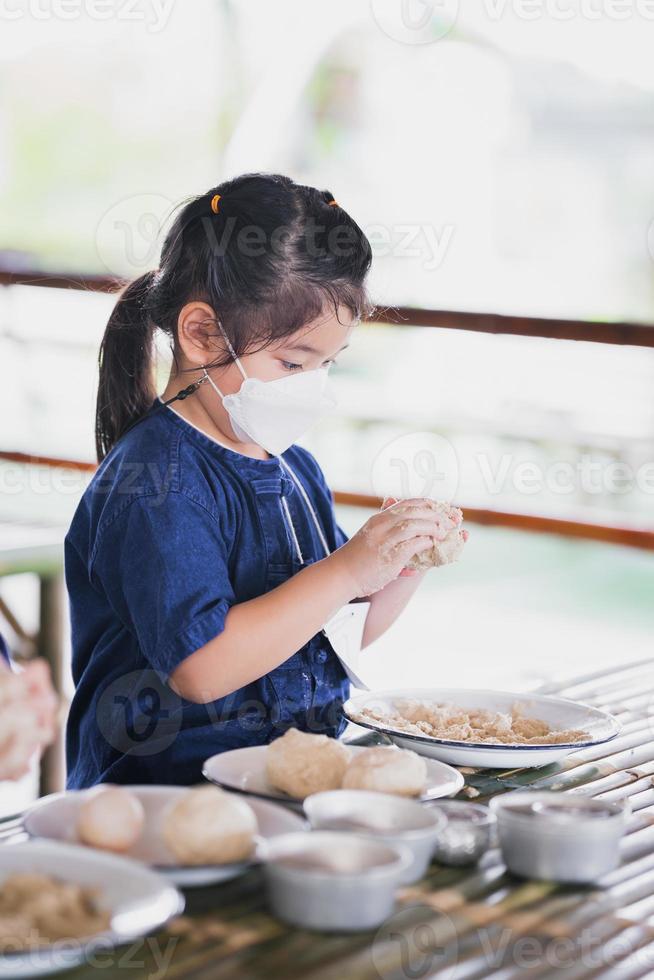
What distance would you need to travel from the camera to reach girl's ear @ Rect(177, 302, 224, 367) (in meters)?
1.42

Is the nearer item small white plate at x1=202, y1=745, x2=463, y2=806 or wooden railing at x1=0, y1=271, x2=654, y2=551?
small white plate at x1=202, y1=745, x2=463, y2=806

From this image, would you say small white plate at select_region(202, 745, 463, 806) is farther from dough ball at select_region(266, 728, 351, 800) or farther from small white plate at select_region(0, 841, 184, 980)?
small white plate at select_region(0, 841, 184, 980)

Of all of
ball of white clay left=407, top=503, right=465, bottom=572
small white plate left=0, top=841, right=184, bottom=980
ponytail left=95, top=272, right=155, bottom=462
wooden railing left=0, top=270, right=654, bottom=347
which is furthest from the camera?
wooden railing left=0, top=270, right=654, bottom=347

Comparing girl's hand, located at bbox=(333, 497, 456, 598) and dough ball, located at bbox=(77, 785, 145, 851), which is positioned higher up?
girl's hand, located at bbox=(333, 497, 456, 598)

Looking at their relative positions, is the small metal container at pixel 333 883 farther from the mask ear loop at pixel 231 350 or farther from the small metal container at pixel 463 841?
the mask ear loop at pixel 231 350

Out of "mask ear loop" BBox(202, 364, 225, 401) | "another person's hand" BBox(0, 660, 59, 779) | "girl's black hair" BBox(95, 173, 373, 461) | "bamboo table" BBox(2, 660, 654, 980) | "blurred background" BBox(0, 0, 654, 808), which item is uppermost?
"blurred background" BBox(0, 0, 654, 808)

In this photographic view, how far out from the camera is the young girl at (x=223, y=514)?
1.25 metres

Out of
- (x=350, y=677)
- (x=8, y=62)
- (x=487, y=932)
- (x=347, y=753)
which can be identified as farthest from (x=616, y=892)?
(x=8, y=62)

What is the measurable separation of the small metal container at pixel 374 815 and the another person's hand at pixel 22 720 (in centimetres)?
21

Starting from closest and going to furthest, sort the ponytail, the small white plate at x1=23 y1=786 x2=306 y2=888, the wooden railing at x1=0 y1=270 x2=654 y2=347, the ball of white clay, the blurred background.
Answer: the small white plate at x1=23 y1=786 x2=306 y2=888, the ball of white clay, the ponytail, the wooden railing at x1=0 y1=270 x2=654 y2=347, the blurred background

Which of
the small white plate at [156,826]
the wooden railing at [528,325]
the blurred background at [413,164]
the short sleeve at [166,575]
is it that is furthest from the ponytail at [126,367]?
the blurred background at [413,164]

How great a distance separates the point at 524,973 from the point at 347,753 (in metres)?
0.29

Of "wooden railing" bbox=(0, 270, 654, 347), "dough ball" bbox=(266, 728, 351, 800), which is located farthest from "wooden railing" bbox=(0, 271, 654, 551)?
"dough ball" bbox=(266, 728, 351, 800)

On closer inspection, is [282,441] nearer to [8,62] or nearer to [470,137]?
[470,137]
